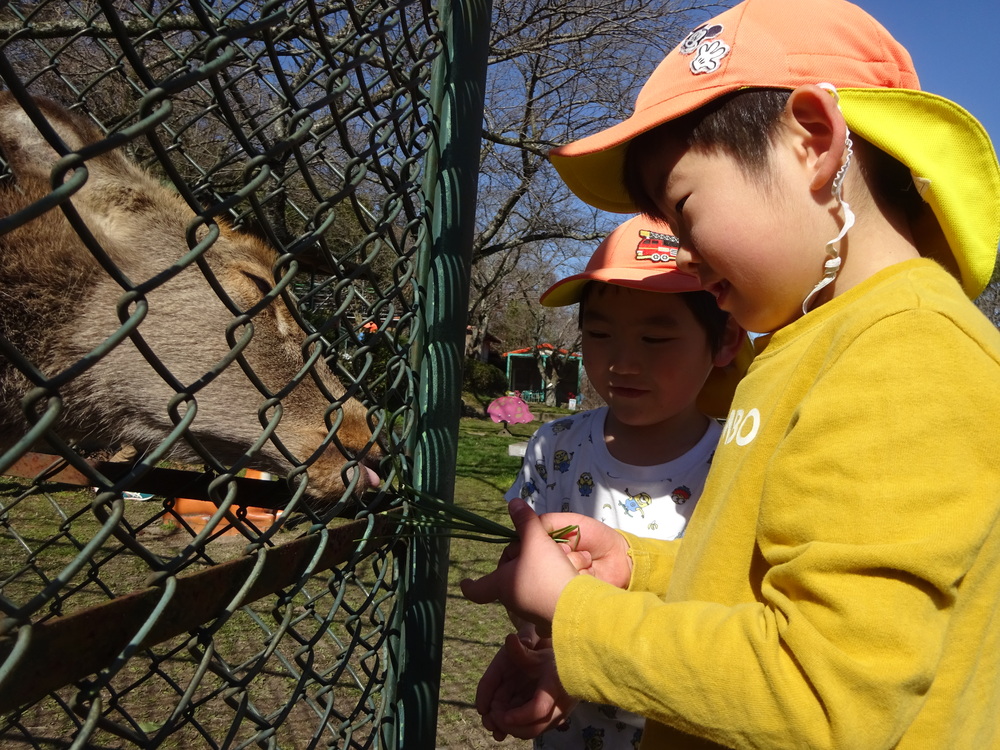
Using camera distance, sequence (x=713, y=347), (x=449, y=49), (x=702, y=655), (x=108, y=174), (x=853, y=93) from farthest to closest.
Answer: (x=108, y=174) < (x=713, y=347) < (x=449, y=49) < (x=853, y=93) < (x=702, y=655)

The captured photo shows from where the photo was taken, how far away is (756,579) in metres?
1.21

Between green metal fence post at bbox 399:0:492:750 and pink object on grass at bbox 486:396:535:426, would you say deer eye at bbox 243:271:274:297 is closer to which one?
green metal fence post at bbox 399:0:492:750

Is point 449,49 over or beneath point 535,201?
over

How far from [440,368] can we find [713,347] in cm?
97

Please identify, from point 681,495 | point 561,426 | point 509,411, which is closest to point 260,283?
point 561,426

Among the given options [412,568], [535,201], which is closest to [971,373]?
→ [412,568]

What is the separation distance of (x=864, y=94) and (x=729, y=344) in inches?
40.9

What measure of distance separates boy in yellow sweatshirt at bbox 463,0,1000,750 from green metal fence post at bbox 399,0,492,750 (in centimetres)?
16

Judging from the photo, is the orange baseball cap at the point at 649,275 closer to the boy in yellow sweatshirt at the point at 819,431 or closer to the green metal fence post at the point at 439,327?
the boy in yellow sweatshirt at the point at 819,431

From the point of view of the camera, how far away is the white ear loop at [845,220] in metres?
1.26

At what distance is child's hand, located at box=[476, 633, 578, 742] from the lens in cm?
167

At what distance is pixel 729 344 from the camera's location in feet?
7.42

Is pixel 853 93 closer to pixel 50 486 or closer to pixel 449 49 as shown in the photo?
pixel 449 49

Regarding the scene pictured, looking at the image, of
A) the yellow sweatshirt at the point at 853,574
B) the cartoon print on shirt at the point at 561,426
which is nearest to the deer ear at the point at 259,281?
the cartoon print on shirt at the point at 561,426
